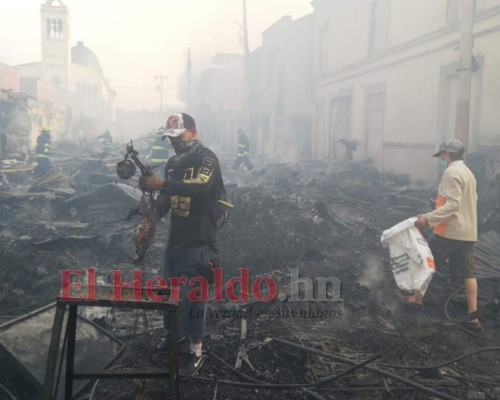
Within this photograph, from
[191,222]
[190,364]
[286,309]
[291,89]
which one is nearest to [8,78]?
[291,89]

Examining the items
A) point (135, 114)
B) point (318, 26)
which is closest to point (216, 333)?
point (318, 26)

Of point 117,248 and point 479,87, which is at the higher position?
point 479,87

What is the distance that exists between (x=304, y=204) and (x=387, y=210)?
1807 mm

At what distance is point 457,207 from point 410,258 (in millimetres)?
743

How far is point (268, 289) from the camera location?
19.5 ft

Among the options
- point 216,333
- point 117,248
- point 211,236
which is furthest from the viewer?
point 117,248

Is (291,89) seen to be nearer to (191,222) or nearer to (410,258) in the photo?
(410,258)

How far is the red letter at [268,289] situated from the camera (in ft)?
18.2

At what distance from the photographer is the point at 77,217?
9523 mm

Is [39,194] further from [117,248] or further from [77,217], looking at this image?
[117,248]

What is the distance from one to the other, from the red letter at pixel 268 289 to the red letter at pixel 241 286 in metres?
0.12

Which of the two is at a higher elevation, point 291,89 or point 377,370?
point 291,89

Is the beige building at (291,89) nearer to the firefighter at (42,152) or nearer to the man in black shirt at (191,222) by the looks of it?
the firefighter at (42,152)

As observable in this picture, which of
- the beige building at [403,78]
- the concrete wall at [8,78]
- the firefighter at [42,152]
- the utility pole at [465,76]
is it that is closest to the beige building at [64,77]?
the concrete wall at [8,78]
